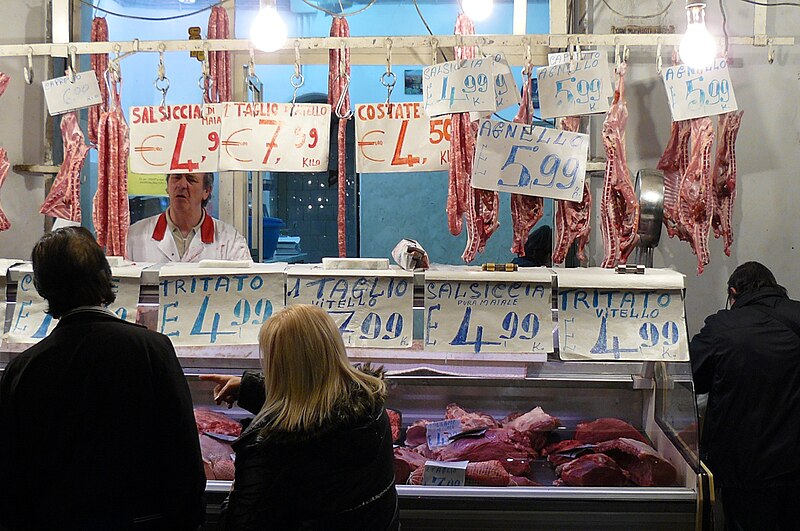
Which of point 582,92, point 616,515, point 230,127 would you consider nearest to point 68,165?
A: point 230,127

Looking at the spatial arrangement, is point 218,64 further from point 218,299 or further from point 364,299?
point 364,299

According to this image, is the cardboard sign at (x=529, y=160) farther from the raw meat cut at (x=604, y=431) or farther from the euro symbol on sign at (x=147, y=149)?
the euro symbol on sign at (x=147, y=149)

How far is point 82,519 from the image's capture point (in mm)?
2424

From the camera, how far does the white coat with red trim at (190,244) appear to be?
4.79 meters

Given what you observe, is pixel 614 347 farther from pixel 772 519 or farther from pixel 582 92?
pixel 772 519

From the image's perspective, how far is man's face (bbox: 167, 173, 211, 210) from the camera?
15.8ft

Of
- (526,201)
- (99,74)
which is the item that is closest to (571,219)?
(526,201)

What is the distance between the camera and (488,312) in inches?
123

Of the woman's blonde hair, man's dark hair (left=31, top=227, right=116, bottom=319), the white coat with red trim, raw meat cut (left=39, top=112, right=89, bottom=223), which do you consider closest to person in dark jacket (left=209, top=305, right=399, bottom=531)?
the woman's blonde hair

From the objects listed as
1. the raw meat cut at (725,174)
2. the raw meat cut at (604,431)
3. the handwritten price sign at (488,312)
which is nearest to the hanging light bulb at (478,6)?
the handwritten price sign at (488,312)

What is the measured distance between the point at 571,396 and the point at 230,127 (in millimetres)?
1962

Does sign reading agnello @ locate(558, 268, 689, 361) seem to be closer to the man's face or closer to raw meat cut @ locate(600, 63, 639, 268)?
raw meat cut @ locate(600, 63, 639, 268)

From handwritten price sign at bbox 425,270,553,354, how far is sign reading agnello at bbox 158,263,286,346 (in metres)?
0.62

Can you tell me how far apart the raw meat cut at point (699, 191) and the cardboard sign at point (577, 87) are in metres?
0.65
